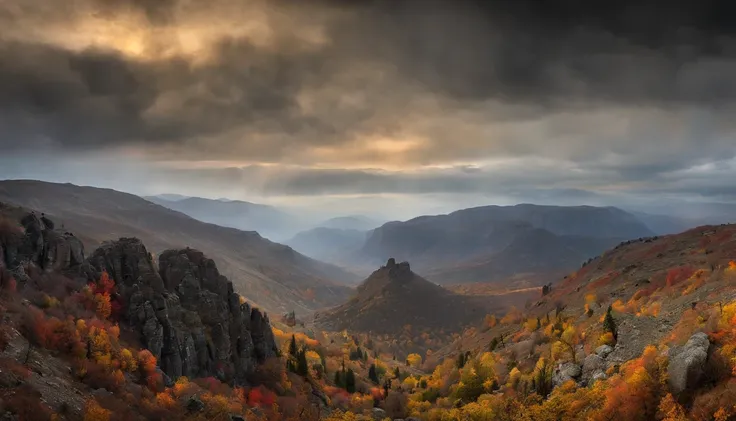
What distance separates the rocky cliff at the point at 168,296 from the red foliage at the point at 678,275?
120m

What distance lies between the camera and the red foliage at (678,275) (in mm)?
130750

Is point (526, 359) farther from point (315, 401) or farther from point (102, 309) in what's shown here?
point (102, 309)

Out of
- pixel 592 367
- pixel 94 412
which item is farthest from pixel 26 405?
pixel 592 367

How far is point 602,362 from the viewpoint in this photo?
86688 millimetres

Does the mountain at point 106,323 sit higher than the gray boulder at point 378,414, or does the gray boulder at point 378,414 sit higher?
the mountain at point 106,323

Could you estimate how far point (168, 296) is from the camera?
114250 mm

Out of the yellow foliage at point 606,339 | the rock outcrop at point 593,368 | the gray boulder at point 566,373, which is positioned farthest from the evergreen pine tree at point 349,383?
the yellow foliage at point 606,339

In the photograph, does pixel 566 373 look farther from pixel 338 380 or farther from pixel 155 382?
pixel 338 380

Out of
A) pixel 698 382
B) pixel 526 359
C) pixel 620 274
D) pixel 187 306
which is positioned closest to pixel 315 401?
pixel 187 306

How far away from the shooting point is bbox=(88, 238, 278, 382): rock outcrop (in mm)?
104875

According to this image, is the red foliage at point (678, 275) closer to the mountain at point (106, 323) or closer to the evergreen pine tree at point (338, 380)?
the evergreen pine tree at point (338, 380)

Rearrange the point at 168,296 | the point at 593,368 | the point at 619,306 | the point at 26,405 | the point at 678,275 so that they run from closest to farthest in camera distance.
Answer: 1. the point at 26,405
2. the point at 593,368
3. the point at 168,296
4. the point at 619,306
5. the point at 678,275

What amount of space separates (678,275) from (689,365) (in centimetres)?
8752

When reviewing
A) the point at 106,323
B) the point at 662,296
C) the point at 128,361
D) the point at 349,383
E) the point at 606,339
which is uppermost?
the point at 662,296
